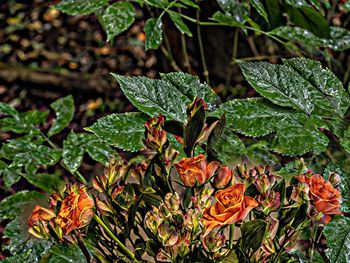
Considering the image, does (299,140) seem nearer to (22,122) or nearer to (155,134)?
(155,134)

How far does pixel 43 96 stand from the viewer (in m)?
3.64

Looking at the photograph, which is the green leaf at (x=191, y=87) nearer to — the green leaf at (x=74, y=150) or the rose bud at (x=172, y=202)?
the rose bud at (x=172, y=202)

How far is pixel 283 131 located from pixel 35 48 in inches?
Result: 140

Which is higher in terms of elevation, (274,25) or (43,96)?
(274,25)

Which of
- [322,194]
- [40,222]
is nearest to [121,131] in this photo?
[40,222]

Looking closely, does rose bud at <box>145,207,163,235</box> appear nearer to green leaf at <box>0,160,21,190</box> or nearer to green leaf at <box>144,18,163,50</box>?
green leaf at <box>144,18,163,50</box>

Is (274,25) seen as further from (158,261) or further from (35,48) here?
(35,48)

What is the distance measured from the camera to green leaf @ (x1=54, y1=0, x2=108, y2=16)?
51.9 inches

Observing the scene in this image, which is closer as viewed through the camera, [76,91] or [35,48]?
[76,91]

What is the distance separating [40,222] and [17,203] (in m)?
0.59

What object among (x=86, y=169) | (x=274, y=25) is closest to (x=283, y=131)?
(x=274, y=25)

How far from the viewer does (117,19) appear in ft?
4.41

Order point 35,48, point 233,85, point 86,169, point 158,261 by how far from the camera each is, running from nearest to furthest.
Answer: point 158,261 → point 86,169 → point 233,85 → point 35,48

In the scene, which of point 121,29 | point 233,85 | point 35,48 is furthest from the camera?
point 35,48
